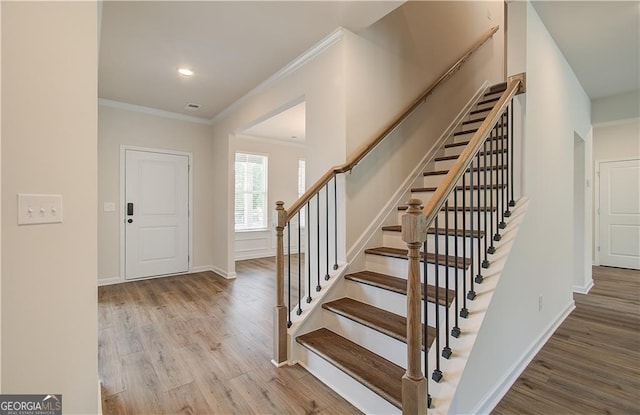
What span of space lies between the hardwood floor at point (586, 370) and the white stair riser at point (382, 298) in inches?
24.9

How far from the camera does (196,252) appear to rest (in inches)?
195

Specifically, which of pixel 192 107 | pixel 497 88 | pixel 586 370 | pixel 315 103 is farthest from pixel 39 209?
pixel 497 88

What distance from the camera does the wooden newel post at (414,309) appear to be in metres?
1.28

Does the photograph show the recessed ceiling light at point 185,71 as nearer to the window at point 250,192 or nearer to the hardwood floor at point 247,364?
the hardwood floor at point 247,364

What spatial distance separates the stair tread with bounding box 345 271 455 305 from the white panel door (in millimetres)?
5737

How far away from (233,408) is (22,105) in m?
1.75

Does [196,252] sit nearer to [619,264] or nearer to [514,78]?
[514,78]

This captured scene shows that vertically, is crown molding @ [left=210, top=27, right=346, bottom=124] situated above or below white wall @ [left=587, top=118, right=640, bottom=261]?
above

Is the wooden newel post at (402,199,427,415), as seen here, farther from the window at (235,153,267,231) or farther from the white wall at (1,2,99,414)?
the window at (235,153,267,231)

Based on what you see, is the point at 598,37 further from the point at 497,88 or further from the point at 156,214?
the point at 156,214

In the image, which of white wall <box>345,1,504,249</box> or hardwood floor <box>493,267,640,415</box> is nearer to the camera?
hardwood floor <box>493,267,640,415</box>

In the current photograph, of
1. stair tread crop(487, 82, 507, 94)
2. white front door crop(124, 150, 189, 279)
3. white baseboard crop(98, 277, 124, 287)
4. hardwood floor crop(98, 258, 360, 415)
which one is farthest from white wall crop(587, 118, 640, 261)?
white baseboard crop(98, 277, 124, 287)

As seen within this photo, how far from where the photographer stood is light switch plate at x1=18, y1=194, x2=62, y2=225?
118 centimetres

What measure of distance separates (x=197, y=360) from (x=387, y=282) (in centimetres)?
150
